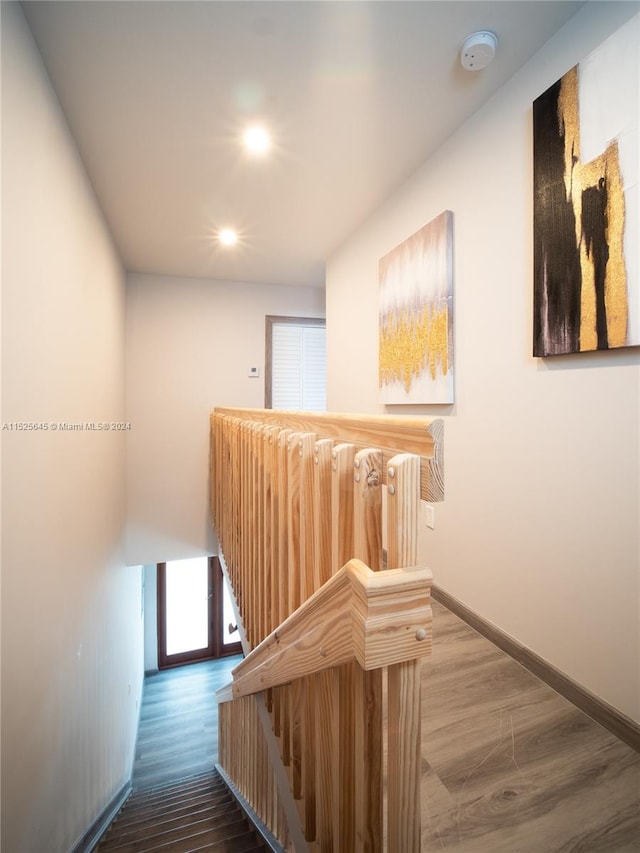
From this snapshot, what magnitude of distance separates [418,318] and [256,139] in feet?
4.06

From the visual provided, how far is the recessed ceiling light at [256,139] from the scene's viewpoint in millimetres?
1905

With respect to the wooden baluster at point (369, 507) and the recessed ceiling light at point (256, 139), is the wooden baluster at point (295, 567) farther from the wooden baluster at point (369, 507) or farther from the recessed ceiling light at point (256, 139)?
the recessed ceiling light at point (256, 139)

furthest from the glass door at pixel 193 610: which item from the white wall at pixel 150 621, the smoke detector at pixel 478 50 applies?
the smoke detector at pixel 478 50

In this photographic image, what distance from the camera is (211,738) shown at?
439 centimetres

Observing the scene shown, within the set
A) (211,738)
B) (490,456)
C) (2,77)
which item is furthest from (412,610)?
(211,738)

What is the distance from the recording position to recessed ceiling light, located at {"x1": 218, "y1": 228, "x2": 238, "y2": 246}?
3.04 m

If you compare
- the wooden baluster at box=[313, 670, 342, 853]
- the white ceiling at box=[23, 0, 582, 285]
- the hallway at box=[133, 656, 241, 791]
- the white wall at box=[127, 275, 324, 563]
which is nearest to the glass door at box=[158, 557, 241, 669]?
the hallway at box=[133, 656, 241, 791]

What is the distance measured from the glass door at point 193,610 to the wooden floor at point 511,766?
183 inches

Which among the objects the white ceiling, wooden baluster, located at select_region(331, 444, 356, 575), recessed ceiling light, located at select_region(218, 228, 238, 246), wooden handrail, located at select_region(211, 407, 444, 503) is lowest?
wooden baluster, located at select_region(331, 444, 356, 575)

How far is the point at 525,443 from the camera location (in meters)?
1.54

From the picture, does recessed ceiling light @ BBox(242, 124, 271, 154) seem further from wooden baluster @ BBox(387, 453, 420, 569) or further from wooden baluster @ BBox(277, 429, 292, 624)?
wooden baluster @ BBox(387, 453, 420, 569)

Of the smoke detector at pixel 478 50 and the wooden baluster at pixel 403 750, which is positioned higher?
the smoke detector at pixel 478 50

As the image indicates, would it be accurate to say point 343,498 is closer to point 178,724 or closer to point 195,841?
point 195,841

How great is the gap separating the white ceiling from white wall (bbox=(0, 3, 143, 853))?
0.21 meters
